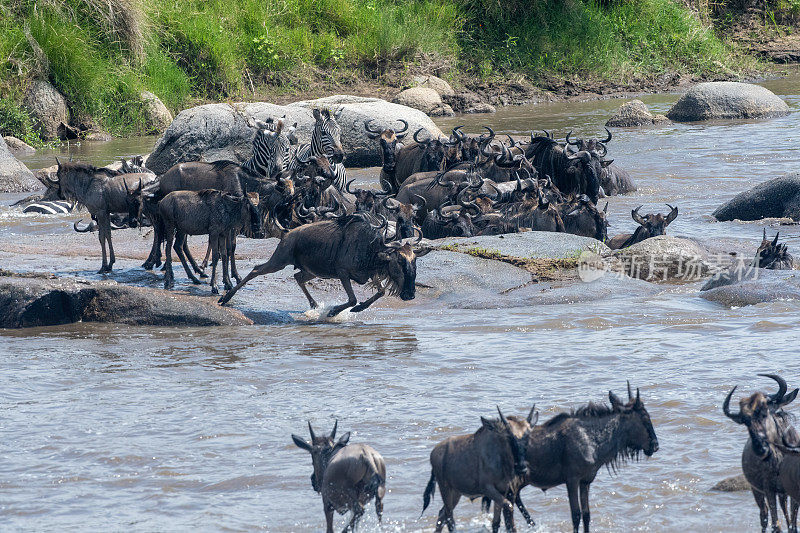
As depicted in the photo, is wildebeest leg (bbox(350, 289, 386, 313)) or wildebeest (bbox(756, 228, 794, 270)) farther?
wildebeest (bbox(756, 228, 794, 270))

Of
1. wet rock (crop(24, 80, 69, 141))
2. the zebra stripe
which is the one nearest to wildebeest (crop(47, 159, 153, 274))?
the zebra stripe

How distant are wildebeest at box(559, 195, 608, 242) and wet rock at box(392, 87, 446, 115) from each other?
15.8 m

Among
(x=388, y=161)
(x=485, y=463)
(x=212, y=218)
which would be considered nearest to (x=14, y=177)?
(x=388, y=161)

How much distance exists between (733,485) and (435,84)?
26307 millimetres

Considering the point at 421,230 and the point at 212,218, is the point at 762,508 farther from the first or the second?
the point at 421,230

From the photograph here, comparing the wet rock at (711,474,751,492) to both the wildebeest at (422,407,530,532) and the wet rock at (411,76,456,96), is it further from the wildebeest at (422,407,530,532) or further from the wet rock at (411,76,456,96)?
the wet rock at (411,76,456,96)

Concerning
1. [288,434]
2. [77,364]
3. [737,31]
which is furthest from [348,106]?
[737,31]

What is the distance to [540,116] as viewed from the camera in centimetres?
2902

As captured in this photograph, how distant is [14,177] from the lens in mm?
19875

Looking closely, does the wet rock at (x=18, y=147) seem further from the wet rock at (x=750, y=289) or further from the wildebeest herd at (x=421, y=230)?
the wet rock at (x=750, y=289)

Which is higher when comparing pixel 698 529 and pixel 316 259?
pixel 316 259

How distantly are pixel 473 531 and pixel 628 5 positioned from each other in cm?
3469

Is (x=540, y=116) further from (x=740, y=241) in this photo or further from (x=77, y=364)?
(x=77, y=364)

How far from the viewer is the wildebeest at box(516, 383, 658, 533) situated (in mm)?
5324
